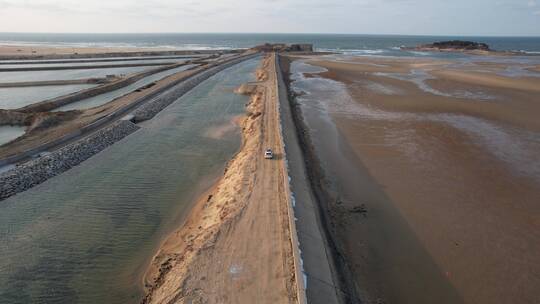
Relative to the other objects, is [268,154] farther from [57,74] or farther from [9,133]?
[57,74]

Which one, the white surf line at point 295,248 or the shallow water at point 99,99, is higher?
the shallow water at point 99,99

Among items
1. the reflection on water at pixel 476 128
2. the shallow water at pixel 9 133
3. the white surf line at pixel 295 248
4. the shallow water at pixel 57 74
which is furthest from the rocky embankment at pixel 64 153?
the shallow water at pixel 57 74

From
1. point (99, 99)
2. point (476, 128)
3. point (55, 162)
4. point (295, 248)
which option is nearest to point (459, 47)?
point (476, 128)

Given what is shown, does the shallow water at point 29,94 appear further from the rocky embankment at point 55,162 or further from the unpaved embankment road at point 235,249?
the unpaved embankment road at point 235,249

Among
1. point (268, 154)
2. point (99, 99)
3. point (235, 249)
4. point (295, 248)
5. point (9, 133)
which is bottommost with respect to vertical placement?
point (235, 249)

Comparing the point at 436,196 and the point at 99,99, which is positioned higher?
the point at 99,99
